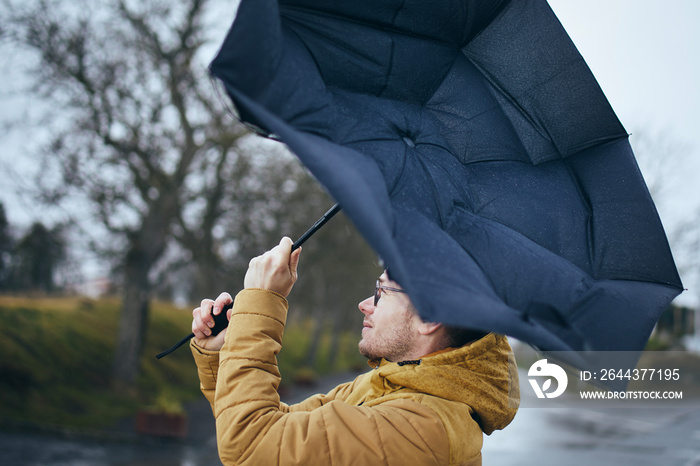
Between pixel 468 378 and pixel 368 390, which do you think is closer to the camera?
pixel 468 378

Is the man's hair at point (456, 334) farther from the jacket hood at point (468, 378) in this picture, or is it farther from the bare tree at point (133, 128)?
the bare tree at point (133, 128)

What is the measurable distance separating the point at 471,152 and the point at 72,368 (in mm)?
14598

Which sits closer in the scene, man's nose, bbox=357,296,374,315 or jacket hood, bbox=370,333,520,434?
jacket hood, bbox=370,333,520,434

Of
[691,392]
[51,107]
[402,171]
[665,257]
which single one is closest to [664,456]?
[665,257]

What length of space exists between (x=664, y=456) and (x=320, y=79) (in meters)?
12.8

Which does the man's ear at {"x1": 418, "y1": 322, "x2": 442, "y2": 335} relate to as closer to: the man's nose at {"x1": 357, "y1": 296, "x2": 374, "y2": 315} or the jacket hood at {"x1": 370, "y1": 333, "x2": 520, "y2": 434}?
the jacket hood at {"x1": 370, "y1": 333, "x2": 520, "y2": 434}

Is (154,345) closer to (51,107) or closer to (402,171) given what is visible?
(51,107)

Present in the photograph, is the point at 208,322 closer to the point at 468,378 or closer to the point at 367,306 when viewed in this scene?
the point at 367,306

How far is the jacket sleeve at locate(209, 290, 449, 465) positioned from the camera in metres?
1.79

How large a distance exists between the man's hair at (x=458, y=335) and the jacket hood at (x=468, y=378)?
7cm

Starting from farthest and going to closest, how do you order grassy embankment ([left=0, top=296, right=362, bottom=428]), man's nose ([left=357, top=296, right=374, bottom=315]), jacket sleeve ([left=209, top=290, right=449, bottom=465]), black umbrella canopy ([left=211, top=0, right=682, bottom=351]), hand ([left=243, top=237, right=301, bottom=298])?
grassy embankment ([left=0, top=296, right=362, bottom=428]) → man's nose ([left=357, top=296, right=374, bottom=315]) → hand ([left=243, top=237, right=301, bottom=298]) → jacket sleeve ([left=209, top=290, right=449, bottom=465]) → black umbrella canopy ([left=211, top=0, right=682, bottom=351])

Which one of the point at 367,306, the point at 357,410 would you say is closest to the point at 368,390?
the point at 367,306

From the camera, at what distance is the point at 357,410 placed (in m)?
1.88

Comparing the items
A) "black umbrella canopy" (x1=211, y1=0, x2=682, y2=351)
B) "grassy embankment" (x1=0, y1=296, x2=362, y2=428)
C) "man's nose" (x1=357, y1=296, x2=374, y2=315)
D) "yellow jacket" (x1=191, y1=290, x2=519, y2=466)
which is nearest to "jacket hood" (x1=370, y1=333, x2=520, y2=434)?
"yellow jacket" (x1=191, y1=290, x2=519, y2=466)
